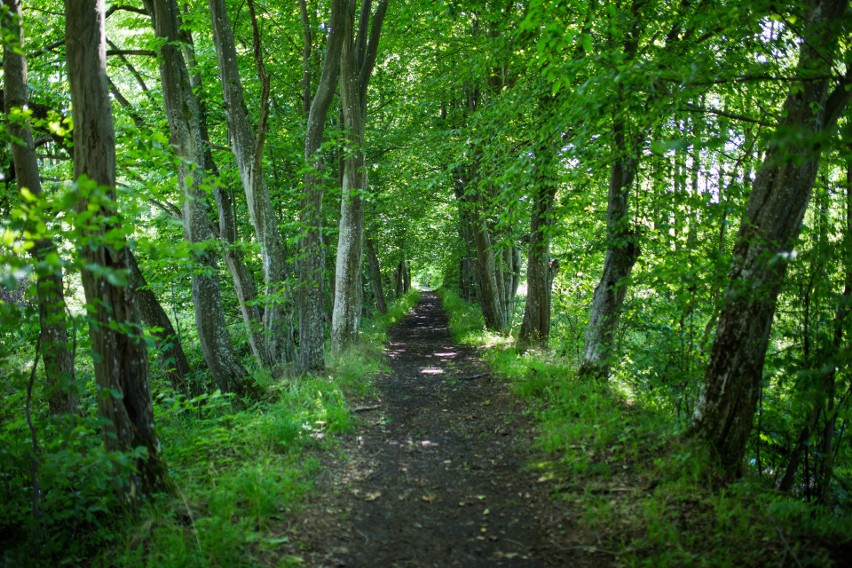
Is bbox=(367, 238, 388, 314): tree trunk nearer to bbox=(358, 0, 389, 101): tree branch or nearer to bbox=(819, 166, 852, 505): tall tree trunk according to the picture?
bbox=(358, 0, 389, 101): tree branch

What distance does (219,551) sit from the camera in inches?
142

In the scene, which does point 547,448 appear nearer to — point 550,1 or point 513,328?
point 550,1

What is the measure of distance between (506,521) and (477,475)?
959 mm

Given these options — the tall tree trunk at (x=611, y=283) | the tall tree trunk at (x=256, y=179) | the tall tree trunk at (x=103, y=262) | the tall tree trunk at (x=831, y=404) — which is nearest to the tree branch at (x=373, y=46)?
the tall tree trunk at (x=256, y=179)

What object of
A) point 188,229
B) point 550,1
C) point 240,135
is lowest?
point 188,229

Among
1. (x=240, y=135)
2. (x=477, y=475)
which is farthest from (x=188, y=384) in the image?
(x=477, y=475)

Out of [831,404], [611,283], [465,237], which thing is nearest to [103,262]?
[611,283]

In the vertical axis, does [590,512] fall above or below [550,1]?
below

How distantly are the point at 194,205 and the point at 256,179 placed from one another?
117 cm

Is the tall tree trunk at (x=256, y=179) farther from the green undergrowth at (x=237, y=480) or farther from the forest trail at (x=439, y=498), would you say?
the forest trail at (x=439, y=498)

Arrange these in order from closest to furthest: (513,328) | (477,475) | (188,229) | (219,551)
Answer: (219,551) < (477,475) < (188,229) < (513,328)

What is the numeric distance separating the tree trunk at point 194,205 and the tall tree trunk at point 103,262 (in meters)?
3.24

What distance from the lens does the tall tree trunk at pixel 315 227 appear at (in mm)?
8664

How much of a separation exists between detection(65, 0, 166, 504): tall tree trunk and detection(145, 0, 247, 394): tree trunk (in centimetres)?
324
